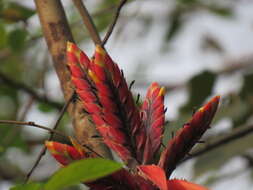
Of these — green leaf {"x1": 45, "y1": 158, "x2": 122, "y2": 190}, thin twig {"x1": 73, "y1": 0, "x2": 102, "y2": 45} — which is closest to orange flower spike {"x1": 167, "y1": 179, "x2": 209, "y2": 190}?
green leaf {"x1": 45, "y1": 158, "x2": 122, "y2": 190}

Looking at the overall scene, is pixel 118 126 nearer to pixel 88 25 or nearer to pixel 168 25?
Answer: pixel 88 25

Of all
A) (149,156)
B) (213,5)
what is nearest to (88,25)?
(149,156)

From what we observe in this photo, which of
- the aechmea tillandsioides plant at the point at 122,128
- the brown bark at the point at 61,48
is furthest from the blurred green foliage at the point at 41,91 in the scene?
the brown bark at the point at 61,48

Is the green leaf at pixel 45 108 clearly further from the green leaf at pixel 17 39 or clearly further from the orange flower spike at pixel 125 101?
the orange flower spike at pixel 125 101

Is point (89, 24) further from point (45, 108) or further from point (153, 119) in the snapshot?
point (45, 108)

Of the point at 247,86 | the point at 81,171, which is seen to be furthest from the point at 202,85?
the point at 81,171

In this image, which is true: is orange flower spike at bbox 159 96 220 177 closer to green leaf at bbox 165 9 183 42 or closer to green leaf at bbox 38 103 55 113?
green leaf at bbox 38 103 55 113
